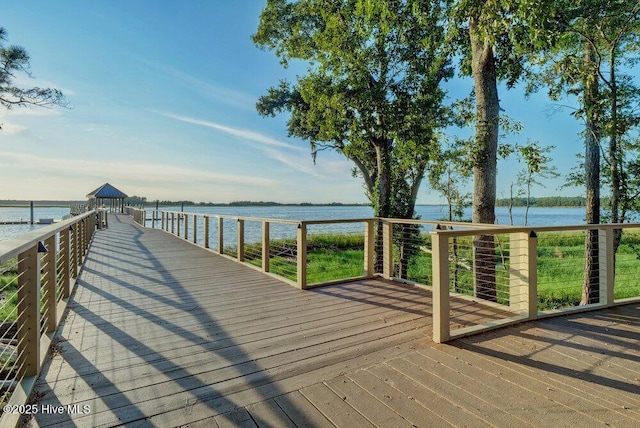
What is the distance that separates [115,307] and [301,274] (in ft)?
6.64

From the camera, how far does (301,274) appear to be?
13.3 ft

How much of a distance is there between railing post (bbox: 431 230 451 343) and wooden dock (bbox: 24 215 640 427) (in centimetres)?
11

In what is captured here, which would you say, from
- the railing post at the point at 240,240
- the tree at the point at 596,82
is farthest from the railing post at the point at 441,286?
the tree at the point at 596,82

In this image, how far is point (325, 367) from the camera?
2.04 m

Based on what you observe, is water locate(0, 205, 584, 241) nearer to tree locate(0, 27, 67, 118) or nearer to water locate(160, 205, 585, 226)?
water locate(160, 205, 585, 226)

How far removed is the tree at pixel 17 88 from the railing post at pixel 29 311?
12704 mm

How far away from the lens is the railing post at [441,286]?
246 cm

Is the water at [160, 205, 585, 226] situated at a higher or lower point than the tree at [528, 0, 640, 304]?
lower

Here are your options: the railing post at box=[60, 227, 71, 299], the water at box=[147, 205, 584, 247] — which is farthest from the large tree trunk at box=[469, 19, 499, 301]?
the railing post at box=[60, 227, 71, 299]

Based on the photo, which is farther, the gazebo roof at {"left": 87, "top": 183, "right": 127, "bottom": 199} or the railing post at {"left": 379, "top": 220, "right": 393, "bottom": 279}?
the gazebo roof at {"left": 87, "top": 183, "right": 127, "bottom": 199}

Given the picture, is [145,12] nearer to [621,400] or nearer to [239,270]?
[239,270]

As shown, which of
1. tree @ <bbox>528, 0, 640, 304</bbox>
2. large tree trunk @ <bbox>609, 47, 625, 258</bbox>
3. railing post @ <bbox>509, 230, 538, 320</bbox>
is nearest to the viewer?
railing post @ <bbox>509, 230, 538, 320</bbox>

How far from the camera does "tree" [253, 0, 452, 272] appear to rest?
7566 millimetres

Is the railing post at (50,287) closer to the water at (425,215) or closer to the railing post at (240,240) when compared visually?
the railing post at (240,240)
